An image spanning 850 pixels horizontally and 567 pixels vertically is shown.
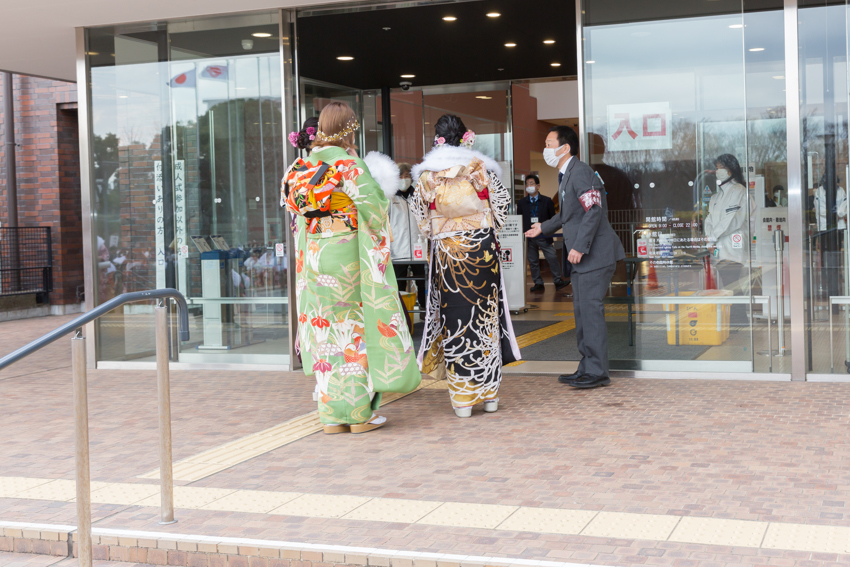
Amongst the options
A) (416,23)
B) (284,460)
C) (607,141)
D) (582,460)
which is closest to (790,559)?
(582,460)

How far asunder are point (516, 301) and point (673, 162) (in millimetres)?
4342

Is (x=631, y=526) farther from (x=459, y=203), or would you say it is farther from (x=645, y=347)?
(x=645, y=347)

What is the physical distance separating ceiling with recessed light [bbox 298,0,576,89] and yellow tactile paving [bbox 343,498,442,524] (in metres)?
4.75

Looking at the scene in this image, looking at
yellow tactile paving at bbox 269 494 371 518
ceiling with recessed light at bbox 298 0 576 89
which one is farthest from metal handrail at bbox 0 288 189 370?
ceiling with recessed light at bbox 298 0 576 89

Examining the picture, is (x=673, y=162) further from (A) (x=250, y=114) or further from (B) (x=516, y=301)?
(B) (x=516, y=301)

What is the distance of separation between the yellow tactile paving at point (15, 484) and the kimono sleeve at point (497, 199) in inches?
110

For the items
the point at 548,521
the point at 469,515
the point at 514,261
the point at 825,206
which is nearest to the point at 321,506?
the point at 469,515

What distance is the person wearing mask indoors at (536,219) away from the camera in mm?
12688

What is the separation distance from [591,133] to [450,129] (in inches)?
60.7

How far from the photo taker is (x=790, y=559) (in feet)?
9.08

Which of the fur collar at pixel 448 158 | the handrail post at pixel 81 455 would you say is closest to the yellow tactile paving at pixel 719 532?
Result: the handrail post at pixel 81 455

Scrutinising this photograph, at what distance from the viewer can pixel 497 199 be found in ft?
17.0

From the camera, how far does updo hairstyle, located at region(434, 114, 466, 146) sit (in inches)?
203

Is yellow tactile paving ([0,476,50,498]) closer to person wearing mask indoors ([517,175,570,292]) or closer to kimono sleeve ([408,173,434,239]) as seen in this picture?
kimono sleeve ([408,173,434,239])
